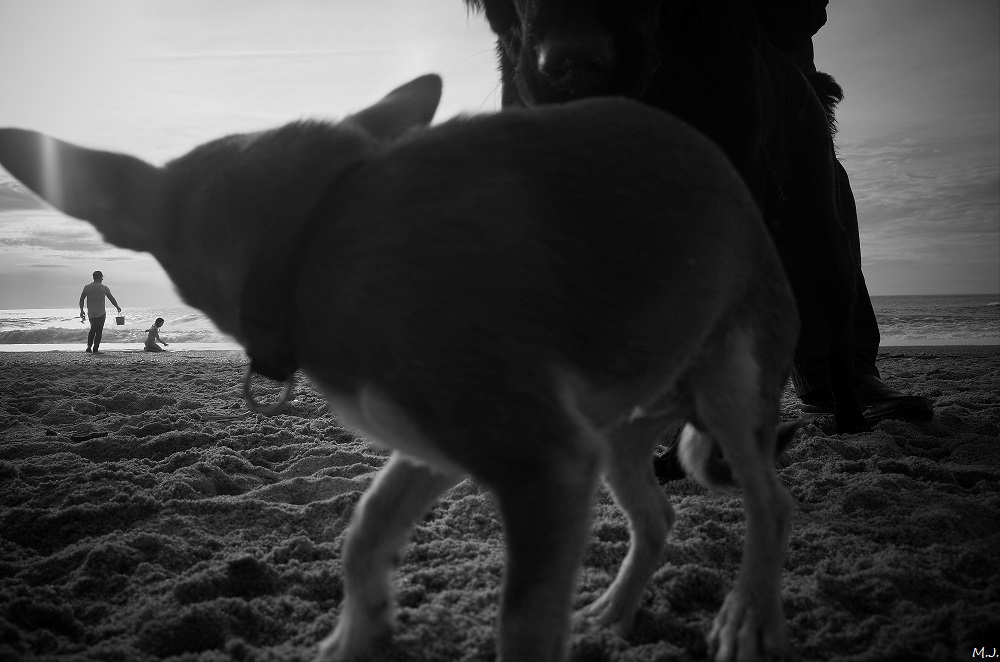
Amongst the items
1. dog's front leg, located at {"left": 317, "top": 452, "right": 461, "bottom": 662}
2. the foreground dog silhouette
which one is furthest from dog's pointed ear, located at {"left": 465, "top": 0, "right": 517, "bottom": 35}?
dog's front leg, located at {"left": 317, "top": 452, "right": 461, "bottom": 662}

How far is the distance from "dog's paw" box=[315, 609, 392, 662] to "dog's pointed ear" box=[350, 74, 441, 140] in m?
1.28

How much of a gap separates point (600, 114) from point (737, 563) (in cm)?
146

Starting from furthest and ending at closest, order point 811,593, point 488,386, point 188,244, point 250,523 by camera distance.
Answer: point 250,523, point 811,593, point 188,244, point 488,386

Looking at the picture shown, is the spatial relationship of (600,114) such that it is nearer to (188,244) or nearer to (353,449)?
(188,244)

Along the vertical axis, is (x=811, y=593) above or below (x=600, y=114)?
below

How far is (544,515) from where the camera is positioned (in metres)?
1.17

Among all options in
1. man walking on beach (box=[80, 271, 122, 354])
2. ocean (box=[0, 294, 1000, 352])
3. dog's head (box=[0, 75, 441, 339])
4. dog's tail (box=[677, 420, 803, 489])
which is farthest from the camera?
ocean (box=[0, 294, 1000, 352])

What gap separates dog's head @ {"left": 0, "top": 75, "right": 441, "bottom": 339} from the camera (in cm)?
139

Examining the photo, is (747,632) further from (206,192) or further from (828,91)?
(828,91)

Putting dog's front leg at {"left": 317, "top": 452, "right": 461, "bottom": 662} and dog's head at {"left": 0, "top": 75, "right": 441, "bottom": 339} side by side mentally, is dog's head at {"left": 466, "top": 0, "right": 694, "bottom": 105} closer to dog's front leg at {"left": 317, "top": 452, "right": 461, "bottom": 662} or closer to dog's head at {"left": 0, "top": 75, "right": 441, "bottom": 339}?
dog's head at {"left": 0, "top": 75, "right": 441, "bottom": 339}

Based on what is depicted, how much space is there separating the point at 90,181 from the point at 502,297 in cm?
106

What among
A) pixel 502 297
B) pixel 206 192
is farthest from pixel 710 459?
pixel 206 192

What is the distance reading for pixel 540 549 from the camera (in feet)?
3.85

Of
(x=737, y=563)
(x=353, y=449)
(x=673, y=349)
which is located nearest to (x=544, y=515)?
(x=673, y=349)
